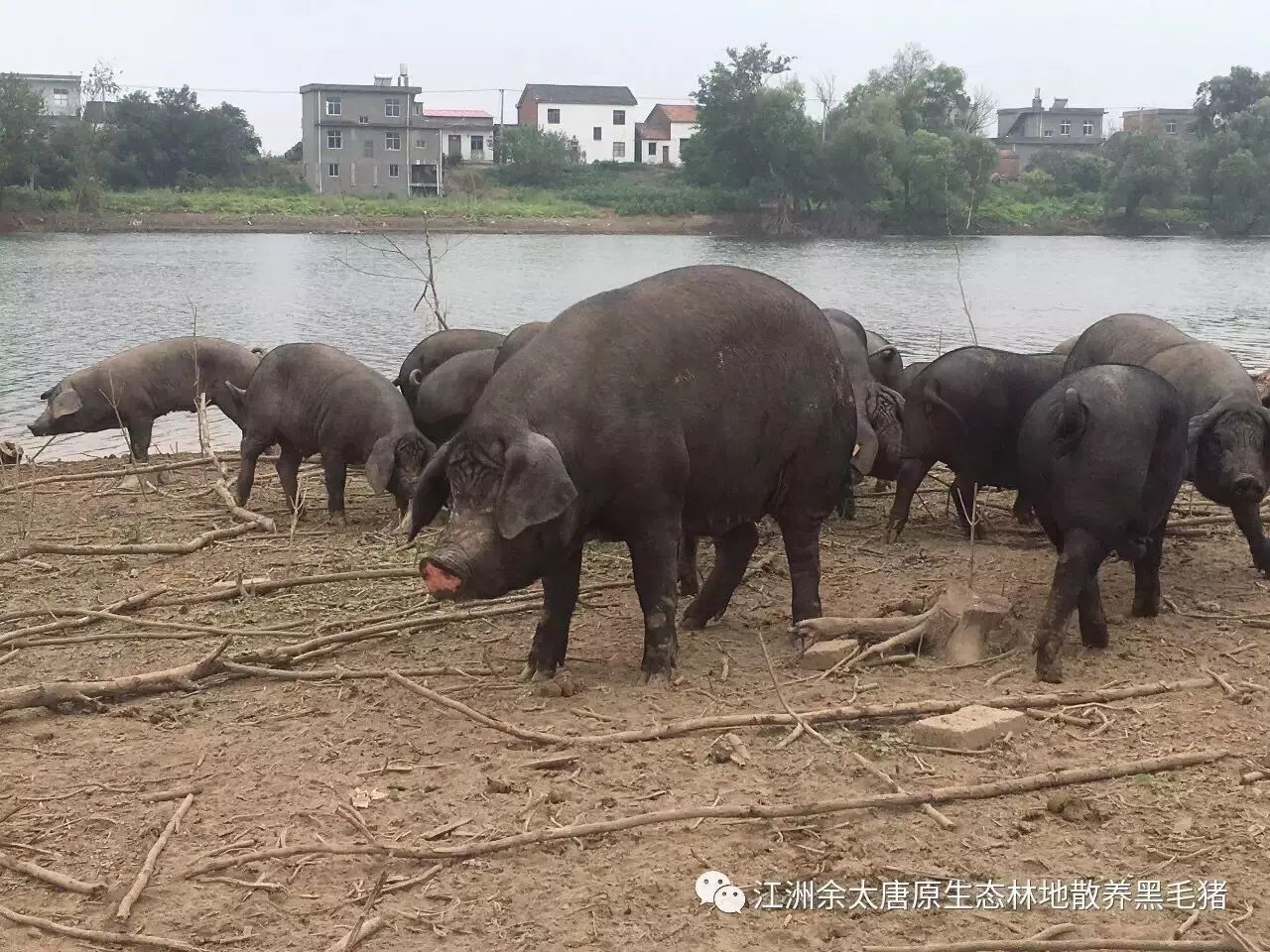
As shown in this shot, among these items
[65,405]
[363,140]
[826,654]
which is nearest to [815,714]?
[826,654]

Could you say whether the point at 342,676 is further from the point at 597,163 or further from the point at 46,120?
the point at 597,163

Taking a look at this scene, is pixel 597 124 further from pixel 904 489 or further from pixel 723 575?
pixel 723 575

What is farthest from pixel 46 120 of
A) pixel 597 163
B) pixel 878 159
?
pixel 878 159

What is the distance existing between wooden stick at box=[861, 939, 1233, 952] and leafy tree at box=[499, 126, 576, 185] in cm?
7817

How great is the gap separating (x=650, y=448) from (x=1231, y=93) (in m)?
88.1

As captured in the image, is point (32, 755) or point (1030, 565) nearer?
point (32, 755)

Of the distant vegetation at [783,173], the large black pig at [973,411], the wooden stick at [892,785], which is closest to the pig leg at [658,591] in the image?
the wooden stick at [892,785]

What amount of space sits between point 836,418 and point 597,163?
85.9 metres

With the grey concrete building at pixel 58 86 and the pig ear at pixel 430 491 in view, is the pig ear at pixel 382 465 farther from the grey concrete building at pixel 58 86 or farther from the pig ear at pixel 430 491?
the grey concrete building at pixel 58 86

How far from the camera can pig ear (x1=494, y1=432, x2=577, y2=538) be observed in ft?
18.2

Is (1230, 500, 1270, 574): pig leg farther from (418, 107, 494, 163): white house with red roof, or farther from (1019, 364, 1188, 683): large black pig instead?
(418, 107, 494, 163): white house with red roof

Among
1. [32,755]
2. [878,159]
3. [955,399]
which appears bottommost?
[32,755]

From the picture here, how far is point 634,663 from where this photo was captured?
663 cm

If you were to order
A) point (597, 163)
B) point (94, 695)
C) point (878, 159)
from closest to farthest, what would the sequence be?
point (94, 695)
point (878, 159)
point (597, 163)
